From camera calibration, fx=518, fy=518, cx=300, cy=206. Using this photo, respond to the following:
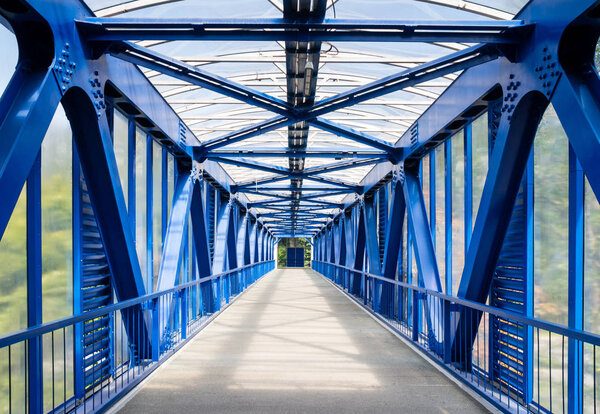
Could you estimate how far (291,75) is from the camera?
21.8 ft

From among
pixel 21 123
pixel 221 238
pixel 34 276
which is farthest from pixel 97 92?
pixel 221 238

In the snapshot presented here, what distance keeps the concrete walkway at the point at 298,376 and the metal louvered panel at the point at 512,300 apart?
734 mm

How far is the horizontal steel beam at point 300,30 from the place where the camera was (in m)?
4.86

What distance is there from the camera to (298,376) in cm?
601

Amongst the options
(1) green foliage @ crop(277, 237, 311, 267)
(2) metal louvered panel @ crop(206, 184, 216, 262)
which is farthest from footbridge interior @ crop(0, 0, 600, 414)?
(1) green foliage @ crop(277, 237, 311, 267)

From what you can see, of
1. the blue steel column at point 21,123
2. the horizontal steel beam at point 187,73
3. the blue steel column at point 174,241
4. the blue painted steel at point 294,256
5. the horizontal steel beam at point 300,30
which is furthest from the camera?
the blue painted steel at point 294,256

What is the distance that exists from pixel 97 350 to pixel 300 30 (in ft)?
13.8

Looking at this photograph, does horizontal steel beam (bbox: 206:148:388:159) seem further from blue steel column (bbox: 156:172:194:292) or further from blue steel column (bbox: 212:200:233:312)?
blue steel column (bbox: 212:200:233:312)

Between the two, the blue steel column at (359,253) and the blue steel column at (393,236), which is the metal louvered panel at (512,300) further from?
the blue steel column at (359,253)

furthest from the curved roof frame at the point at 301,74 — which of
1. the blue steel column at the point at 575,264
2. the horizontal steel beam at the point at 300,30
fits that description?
the blue steel column at the point at 575,264

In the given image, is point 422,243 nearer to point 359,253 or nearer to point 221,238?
point 221,238

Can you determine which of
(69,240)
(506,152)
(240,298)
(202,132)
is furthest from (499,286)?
(240,298)

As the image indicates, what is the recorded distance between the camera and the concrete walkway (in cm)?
491

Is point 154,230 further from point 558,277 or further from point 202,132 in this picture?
point 558,277
